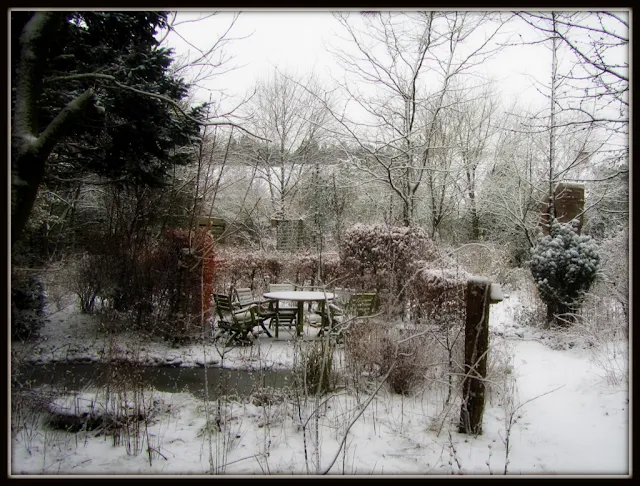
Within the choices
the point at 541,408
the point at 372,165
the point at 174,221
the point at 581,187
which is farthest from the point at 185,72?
the point at 581,187

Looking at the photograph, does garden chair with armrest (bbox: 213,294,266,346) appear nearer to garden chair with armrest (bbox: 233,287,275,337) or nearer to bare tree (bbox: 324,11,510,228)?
garden chair with armrest (bbox: 233,287,275,337)

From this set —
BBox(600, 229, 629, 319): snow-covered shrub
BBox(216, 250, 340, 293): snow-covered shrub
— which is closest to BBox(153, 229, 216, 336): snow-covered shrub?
BBox(216, 250, 340, 293): snow-covered shrub

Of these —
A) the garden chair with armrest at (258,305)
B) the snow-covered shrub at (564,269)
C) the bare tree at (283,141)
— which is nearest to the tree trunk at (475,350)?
the garden chair with armrest at (258,305)

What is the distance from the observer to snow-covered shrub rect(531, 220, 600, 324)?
757 centimetres

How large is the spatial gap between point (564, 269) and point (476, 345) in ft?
17.1

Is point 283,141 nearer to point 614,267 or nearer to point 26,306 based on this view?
point 26,306

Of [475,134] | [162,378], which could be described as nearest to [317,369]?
[162,378]

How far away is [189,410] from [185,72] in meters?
6.28

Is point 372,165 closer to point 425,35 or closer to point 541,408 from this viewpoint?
point 425,35

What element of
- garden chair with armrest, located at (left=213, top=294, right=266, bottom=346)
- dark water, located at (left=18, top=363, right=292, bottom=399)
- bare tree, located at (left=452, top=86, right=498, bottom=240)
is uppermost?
bare tree, located at (left=452, top=86, right=498, bottom=240)

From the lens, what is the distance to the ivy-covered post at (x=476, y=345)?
11.8 feet

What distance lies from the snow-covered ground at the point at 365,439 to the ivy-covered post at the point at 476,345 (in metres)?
0.14

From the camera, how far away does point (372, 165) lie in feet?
35.5

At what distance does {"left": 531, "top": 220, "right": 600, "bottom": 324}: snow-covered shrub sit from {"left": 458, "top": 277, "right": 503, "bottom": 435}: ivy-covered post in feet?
15.2
